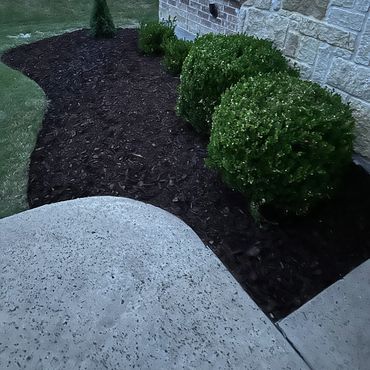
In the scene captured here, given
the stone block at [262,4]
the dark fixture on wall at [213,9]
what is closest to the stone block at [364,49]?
the stone block at [262,4]

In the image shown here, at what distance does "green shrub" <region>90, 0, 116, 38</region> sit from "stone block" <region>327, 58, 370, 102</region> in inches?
170

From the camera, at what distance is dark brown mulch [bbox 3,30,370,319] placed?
96.8 inches

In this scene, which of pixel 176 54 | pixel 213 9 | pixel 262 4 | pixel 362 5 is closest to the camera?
pixel 362 5

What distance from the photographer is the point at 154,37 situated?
5.29 m

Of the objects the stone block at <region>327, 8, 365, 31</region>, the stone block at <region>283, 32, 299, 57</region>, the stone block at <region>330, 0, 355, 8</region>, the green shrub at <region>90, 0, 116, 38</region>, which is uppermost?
the stone block at <region>330, 0, 355, 8</region>

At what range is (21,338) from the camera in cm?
192

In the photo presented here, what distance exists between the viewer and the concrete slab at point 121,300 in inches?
74.3

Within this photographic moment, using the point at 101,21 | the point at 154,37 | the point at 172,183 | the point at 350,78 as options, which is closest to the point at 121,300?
the point at 172,183

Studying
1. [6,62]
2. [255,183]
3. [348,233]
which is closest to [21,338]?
[255,183]

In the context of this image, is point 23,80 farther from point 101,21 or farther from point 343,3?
point 343,3

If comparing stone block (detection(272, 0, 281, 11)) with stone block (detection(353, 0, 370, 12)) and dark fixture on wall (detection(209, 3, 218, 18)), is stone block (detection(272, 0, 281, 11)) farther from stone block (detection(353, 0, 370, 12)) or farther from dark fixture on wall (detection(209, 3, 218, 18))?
dark fixture on wall (detection(209, 3, 218, 18))

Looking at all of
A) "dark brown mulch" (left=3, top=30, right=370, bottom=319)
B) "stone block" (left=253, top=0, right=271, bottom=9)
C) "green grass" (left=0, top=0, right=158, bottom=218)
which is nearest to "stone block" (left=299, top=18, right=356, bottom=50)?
"stone block" (left=253, top=0, right=271, bottom=9)

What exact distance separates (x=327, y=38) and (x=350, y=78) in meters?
0.39

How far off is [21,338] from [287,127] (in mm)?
1961
